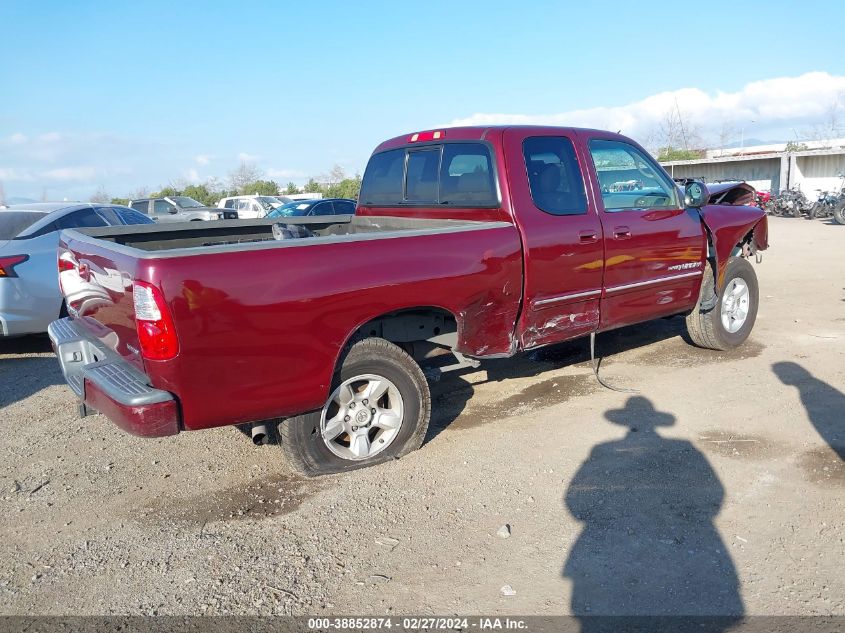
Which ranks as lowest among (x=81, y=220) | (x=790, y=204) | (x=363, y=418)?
(x=363, y=418)

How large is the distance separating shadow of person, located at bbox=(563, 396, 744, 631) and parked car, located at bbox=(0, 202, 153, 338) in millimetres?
5294

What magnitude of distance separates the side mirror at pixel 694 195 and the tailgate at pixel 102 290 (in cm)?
440

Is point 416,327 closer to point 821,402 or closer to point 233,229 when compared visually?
point 233,229

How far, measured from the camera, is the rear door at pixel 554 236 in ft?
15.3

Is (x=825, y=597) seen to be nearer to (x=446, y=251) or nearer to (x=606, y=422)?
(x=606, y=422)

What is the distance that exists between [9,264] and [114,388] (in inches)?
149

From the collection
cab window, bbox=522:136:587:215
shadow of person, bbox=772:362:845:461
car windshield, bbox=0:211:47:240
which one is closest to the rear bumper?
cab window, bbox=522:136:587:215

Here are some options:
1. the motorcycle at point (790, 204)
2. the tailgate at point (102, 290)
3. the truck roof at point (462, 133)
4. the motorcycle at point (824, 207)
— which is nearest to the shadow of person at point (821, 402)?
the truck roof at point (462, 133)

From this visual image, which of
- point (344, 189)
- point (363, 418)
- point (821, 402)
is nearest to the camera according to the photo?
point (363, 418)

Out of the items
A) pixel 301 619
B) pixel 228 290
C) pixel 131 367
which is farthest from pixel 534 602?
pixel 131 367

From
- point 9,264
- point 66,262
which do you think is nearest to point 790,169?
point 9,264

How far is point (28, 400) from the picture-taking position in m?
5.79

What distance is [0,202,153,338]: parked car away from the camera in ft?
21.1

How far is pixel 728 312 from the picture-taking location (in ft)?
22.0
